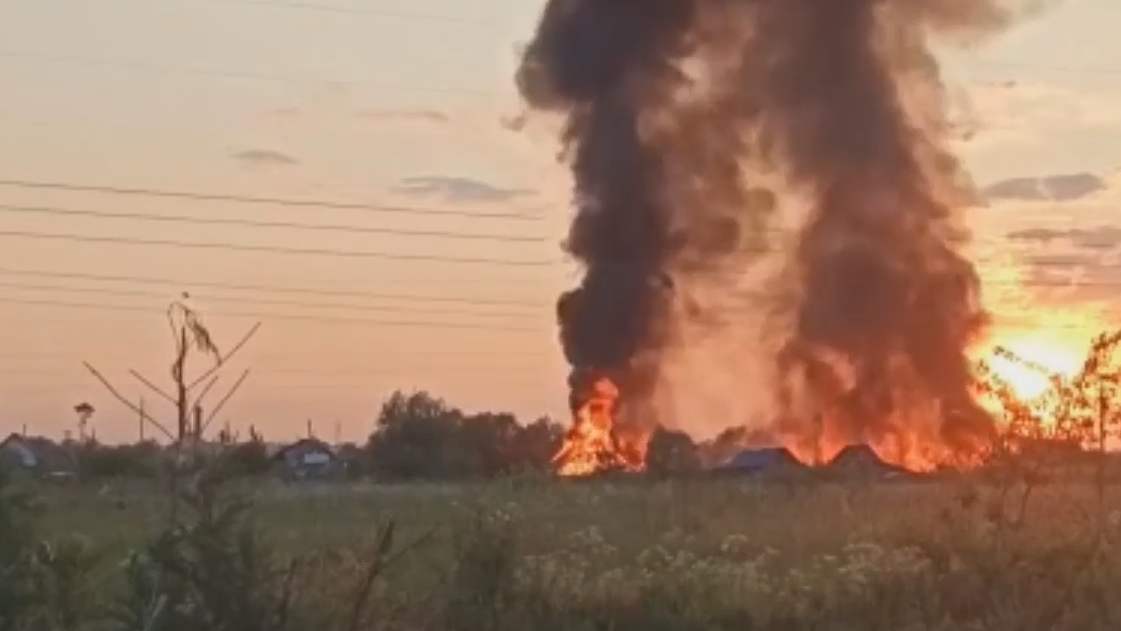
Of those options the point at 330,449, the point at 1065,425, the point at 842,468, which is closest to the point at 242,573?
the point at 1065,425

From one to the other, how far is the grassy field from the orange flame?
3459 cm

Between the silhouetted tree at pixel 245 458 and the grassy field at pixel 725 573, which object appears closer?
the silhouetted tree at pixel 245 458

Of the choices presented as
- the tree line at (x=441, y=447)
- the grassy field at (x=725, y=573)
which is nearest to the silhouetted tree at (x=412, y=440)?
the tree line at (x=441, y=447)

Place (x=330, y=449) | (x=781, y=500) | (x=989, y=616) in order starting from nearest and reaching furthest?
(x=989, y=616), (x=781, y=500), (x=330, y=449)

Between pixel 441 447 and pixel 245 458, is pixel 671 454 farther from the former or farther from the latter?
pixel 245 458

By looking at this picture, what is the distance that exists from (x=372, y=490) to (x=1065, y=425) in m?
33.9

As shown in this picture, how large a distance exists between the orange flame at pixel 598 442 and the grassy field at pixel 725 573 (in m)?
34.6

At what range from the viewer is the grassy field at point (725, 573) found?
48.7 ft

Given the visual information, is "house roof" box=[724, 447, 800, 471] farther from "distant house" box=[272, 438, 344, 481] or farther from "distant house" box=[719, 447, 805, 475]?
"distant house" box=[272, 438, 344, 481]

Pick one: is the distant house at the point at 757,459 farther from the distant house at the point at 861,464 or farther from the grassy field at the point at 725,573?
the grassy field at the point at 725,573

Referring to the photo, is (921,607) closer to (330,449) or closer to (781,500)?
(781,500)

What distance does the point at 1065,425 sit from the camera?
20.4 meters

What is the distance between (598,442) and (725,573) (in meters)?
43.5

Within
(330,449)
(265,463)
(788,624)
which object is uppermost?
(330,449)
